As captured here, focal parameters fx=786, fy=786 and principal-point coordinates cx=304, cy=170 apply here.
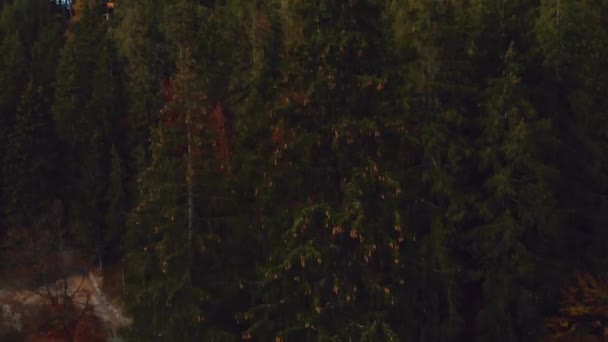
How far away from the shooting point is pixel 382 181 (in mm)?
18000

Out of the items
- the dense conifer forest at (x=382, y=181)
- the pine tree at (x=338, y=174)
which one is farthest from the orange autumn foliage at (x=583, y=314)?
the pine tree at (x=338, y=174)

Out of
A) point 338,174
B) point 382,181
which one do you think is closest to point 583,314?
point 382,181

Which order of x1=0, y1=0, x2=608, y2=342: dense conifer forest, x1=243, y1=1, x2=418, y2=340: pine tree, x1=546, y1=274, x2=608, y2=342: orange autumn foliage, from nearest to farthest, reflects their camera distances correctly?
x1=243, y1=1, x2=418, y2=340: pine tree
x1=0, y1=0, x2=608, y2=342: dense conifer forest
x1=546, y1=274, x2=608, y2=342: orange autumn foliage

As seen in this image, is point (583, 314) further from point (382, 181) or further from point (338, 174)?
point (338, 174)

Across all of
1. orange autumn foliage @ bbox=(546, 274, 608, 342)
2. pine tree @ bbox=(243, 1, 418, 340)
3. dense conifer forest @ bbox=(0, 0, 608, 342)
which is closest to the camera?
pine tree @ bbox=(243, 1, 418, 340)

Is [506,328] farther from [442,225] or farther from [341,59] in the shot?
[341,59]

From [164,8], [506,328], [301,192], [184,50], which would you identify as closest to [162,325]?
[301,192]

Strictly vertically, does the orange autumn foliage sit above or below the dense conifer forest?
below

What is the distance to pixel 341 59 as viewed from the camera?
1809 centimetres

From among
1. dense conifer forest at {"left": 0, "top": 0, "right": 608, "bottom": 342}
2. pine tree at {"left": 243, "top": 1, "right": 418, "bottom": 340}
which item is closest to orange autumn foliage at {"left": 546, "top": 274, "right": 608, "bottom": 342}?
dense conifer forest at {"left": 0, "top": 0, "right": 608, "bottom": 342}

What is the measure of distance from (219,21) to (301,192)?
22467mm

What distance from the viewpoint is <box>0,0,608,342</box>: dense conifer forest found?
59.6 feet

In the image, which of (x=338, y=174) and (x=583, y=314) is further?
(x=583, y=314)

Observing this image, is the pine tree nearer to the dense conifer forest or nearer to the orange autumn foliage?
the dense conifer forest
